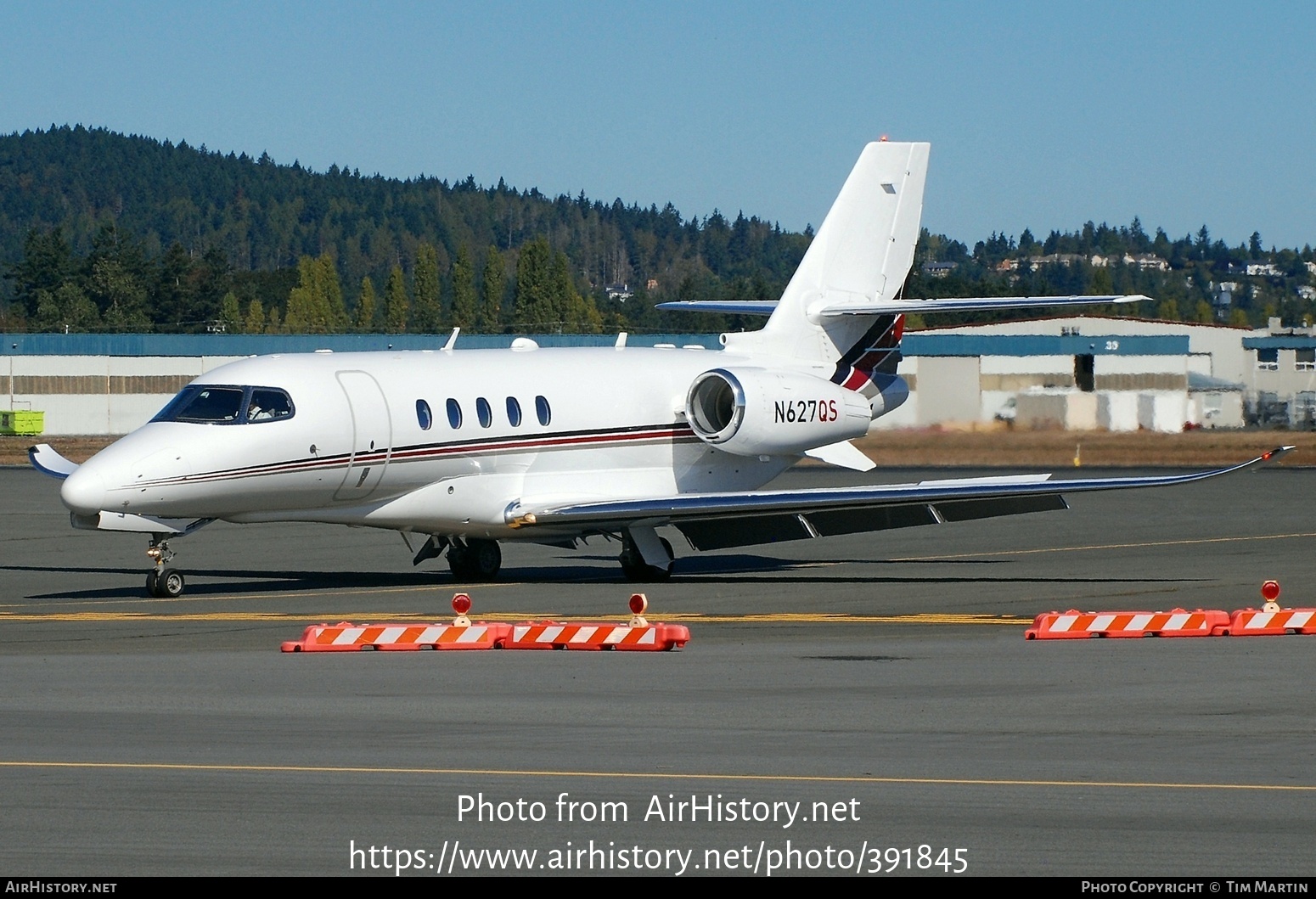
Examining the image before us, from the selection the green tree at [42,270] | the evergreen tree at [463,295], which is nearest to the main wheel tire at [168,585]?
the green tree at [42,270]

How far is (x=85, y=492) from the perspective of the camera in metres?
20.9

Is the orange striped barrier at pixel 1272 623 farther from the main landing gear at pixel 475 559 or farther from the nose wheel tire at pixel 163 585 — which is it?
the nose wheel tire at pixel 163 585

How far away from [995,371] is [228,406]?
1379 inches

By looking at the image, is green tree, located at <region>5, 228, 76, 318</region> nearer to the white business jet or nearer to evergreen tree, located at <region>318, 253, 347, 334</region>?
evergreen tree, located at <region>318, 253, 347, 334</region>

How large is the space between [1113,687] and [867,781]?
14.4 ft

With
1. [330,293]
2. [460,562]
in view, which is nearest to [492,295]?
[330,293]

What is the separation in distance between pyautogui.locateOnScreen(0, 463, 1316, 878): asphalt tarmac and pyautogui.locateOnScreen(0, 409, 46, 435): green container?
7198 cm

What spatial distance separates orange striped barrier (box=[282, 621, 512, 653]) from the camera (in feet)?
55.7

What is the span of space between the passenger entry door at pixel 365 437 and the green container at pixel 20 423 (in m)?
73.2

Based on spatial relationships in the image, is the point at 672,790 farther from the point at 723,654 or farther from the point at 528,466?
the point at 528,466

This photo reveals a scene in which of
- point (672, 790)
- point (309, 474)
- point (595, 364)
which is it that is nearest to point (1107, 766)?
point (672, 790)

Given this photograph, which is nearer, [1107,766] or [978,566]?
[1107,766]

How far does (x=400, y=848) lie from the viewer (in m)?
8.65

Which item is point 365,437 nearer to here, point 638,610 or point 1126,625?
point 638,610
